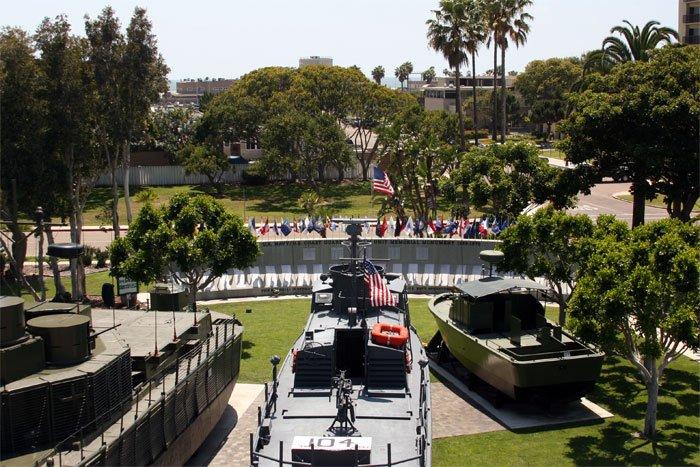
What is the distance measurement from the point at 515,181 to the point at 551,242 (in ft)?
40.3

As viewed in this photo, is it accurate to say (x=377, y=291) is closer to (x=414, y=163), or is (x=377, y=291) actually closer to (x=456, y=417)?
(x=456, y=417)

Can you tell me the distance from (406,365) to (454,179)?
2280 cm

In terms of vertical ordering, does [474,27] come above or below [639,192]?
above

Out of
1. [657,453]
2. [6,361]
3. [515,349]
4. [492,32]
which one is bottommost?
[657,453]

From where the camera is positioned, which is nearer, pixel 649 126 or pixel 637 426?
pixel 637 426

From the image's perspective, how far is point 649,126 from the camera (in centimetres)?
3406

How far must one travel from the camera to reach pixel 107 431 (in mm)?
16172

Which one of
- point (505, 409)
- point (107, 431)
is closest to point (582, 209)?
point (505, 409)

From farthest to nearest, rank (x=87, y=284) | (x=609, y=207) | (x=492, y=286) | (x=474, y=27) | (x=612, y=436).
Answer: (x=609, y=207), (x=474, y=27), (x=87, y=284), (x=492, y=286), (x=612, y=436)

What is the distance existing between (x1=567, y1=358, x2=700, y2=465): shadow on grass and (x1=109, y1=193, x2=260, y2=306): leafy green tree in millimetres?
13971

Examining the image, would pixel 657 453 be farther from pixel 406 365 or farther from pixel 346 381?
pixel 346 381

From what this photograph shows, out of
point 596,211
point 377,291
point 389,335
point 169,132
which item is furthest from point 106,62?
point 169,132

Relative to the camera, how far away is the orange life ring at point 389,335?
793 inches

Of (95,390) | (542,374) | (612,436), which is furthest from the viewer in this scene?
(542,374)
